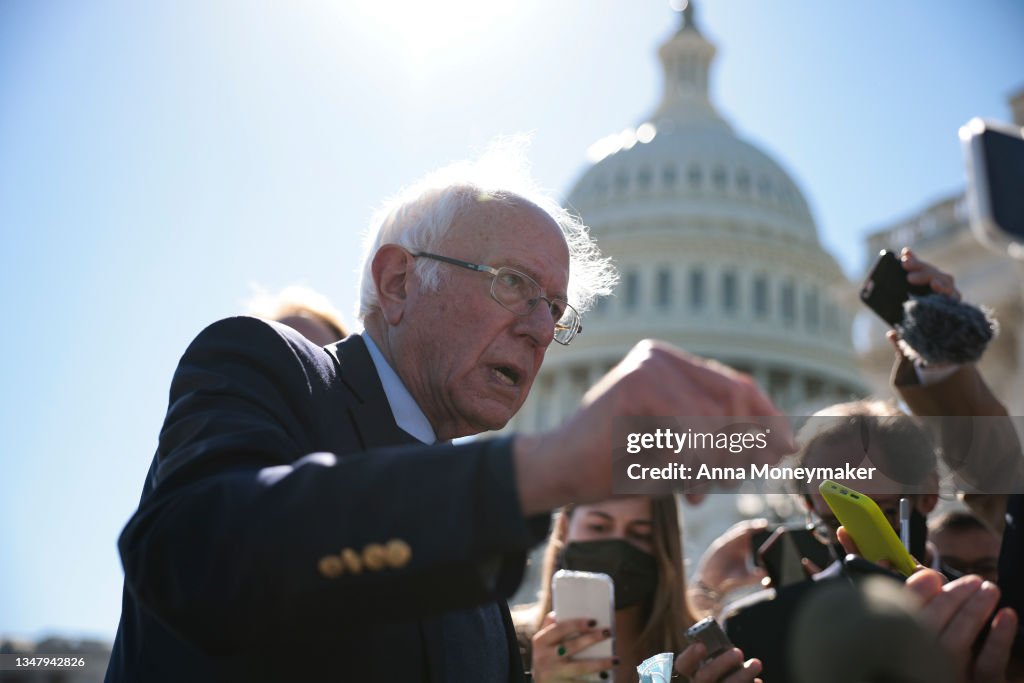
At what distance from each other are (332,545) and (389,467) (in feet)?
0.40

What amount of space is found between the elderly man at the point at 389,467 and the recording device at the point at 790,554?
1.65 metres

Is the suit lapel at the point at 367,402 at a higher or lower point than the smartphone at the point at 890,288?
lower

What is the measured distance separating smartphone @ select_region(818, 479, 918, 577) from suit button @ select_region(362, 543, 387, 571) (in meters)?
0.90

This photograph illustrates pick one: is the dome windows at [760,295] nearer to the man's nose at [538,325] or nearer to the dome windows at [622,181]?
the dome windows at [622,181]

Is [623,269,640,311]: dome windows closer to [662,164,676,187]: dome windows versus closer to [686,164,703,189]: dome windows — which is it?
[662,164,676,187]: dome windows

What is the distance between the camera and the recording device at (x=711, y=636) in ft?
7.40

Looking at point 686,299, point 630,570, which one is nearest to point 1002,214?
point 630,570

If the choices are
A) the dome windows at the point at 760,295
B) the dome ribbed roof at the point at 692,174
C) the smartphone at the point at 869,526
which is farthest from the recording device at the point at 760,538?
the dome ribbed roof at the point at 692,174

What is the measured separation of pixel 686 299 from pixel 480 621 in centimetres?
6300

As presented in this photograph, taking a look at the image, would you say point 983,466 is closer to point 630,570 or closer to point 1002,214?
point 1002,214

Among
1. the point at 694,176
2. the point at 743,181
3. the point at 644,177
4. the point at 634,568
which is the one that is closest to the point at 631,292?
the point at 644,177

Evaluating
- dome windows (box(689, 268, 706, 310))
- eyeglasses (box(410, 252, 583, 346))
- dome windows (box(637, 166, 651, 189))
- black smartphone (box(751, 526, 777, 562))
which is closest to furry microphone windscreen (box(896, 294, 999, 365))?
eyeglasses (box(410, 252, 583, 346))

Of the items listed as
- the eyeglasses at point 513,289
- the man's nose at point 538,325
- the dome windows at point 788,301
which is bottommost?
the man's nose at point 538,325

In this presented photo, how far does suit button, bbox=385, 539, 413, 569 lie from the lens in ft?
4.47
